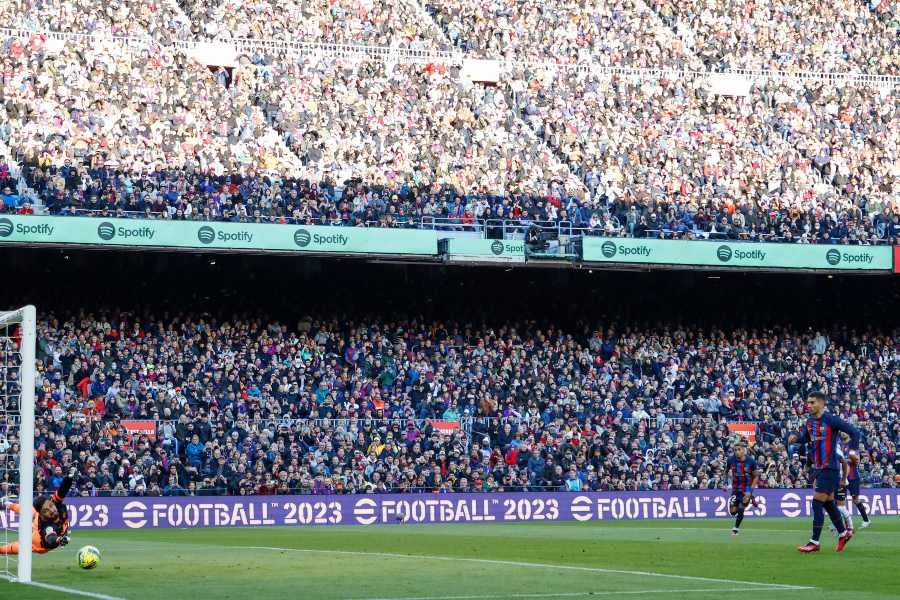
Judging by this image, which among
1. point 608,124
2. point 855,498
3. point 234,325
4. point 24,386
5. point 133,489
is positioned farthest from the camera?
point 608,124

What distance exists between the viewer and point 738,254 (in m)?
45.6

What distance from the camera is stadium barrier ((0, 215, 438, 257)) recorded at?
3897 cm

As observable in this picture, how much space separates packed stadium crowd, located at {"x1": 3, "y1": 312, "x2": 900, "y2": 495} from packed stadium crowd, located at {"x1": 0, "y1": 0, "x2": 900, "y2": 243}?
3.64 m

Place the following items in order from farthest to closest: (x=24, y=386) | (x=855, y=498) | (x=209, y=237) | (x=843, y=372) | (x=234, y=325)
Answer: (x=843, y=372)
(x=234, y=325)
(x=209, y=237)
(x=855, y=498)
(x=24, y=386)

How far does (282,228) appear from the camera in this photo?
41.5 m

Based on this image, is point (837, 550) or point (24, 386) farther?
point (837, 550)

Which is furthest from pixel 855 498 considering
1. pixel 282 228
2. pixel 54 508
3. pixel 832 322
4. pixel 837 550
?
pixel 832 322

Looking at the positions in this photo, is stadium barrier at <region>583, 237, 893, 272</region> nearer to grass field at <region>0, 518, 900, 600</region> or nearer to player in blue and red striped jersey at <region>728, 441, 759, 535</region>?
grass field at <region>0, 518, 900, 600</region>

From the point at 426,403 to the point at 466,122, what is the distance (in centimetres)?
1109

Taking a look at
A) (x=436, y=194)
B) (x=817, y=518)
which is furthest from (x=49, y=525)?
(x=436, y=194)

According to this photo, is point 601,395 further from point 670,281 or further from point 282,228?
point 282,228

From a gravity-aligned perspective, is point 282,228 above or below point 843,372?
above

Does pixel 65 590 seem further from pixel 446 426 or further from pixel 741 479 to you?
pixel 446 426

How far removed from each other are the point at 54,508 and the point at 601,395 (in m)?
28.0
